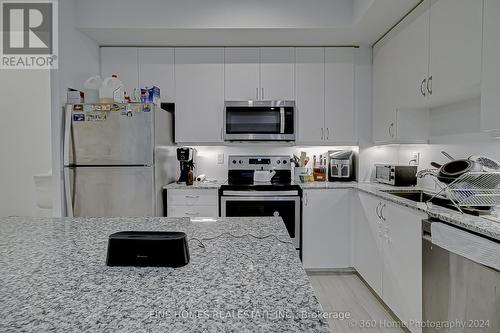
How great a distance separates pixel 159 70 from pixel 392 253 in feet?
9.00

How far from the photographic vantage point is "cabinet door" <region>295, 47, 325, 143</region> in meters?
3.11

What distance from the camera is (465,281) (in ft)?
4.48

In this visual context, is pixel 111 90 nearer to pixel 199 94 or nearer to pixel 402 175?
pixel 199 94

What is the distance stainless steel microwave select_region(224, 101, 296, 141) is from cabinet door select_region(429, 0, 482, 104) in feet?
4.22

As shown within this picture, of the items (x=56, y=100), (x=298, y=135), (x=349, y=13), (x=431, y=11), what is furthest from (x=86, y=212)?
(x=431, y=11)

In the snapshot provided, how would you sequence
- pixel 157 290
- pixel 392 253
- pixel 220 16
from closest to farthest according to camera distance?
1. pixel 157 290
2. pixel 392 253
3. pixel 220 16

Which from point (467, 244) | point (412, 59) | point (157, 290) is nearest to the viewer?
point (157, 290)

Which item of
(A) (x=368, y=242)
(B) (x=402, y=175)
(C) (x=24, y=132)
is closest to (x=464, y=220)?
(A) (x=368, y=242)

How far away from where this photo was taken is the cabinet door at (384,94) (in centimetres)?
269

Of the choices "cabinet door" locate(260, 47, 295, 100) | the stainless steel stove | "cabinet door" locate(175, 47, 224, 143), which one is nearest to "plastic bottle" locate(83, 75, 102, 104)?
"cabinet door" locate(175, 47, 224, 143)

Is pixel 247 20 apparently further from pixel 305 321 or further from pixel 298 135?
pixel 305 321

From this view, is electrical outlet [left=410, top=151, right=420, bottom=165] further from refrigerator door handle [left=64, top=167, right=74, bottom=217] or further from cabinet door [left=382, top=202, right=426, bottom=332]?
refrigerator door handle [left=64, top=167, right=74, bottom=217]

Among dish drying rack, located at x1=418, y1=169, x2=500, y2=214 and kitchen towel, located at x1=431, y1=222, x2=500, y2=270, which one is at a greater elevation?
dish drying rack, located at x1=418, y1=169, x2=500, y2=214

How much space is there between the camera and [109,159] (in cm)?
251
